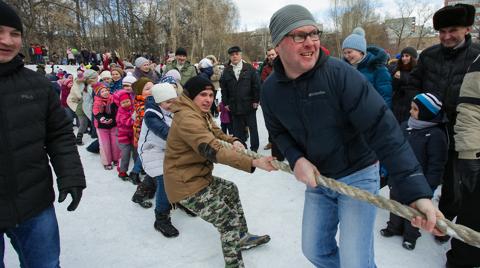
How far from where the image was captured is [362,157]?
5.72 feet

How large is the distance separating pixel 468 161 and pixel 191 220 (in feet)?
8.68

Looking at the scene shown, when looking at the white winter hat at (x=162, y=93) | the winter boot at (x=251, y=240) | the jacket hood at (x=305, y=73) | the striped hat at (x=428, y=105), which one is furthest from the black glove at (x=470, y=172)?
the white winter hat at (x=162, y=93)

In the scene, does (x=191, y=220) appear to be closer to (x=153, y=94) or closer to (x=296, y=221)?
(x=296, y=221)

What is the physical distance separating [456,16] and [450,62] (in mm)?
353

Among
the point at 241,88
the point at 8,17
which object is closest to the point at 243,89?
the point at 241,88

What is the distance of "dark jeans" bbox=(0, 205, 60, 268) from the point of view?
1770 mm

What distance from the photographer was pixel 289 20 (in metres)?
1.58

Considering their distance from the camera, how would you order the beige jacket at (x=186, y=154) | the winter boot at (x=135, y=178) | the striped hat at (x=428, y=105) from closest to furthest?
the beige jacket at (x=186, y=154)
the striped hat at (x=428, y=105)
the winter boot at (x=135, y=178)

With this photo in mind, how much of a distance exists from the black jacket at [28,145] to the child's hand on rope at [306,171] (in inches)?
52.7

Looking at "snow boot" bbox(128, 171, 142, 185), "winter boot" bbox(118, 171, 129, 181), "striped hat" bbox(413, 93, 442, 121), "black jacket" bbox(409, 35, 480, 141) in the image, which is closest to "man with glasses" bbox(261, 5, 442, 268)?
"striped hat" bbox(413, 93, 442, 121)

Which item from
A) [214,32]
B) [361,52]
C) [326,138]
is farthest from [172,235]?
[214,32]

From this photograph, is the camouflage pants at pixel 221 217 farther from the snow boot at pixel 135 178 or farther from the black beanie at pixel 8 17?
the snow boot at pixel 135 178

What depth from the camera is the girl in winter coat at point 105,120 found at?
512 cm

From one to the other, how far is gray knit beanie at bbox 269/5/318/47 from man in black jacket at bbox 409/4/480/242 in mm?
1574
